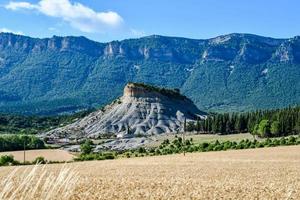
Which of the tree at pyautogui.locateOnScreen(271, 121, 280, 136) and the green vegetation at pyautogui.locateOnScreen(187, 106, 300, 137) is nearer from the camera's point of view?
the tree at pyautogui.locateOnScreen(271, 121, 280, 136)

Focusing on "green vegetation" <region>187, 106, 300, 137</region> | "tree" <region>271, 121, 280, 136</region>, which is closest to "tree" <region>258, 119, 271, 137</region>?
"green vegetation" <region>187, 106, 300, 137</region>

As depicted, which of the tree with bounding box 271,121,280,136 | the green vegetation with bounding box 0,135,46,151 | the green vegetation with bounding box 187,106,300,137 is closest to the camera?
the tree with bounding box 271,121,280,136

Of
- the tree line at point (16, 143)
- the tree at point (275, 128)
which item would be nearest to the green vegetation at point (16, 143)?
the tree line at point (16, 143)

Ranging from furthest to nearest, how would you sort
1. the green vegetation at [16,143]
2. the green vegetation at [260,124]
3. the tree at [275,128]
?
the green vegetation at [16,143]
the green vegetation at [260,124]
the tree at [275,128]

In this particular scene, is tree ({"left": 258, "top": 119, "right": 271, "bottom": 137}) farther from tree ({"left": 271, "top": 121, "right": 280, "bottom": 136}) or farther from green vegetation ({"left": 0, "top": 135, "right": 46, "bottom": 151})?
green vegetation ({"left": 0, "top": 135, "right": 46, "bottom": 151})

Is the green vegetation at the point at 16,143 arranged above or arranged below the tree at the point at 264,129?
below

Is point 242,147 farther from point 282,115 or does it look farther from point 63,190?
point 63,190

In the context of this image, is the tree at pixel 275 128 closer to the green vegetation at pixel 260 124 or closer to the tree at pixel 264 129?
the green vegetation at pixel 260 124

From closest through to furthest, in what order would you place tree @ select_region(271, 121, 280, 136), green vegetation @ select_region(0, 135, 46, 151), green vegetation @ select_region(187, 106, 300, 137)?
1. tree @ select_region(271, 121, 280, 136)
2. green vegetation @ select_region(187, 106, 300, 137)
3. green vegetation @ select_region(0, 135, 46, 151)

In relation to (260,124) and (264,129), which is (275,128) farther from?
(260,124)

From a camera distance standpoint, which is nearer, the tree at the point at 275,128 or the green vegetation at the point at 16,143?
the tree at the point at 275,128
